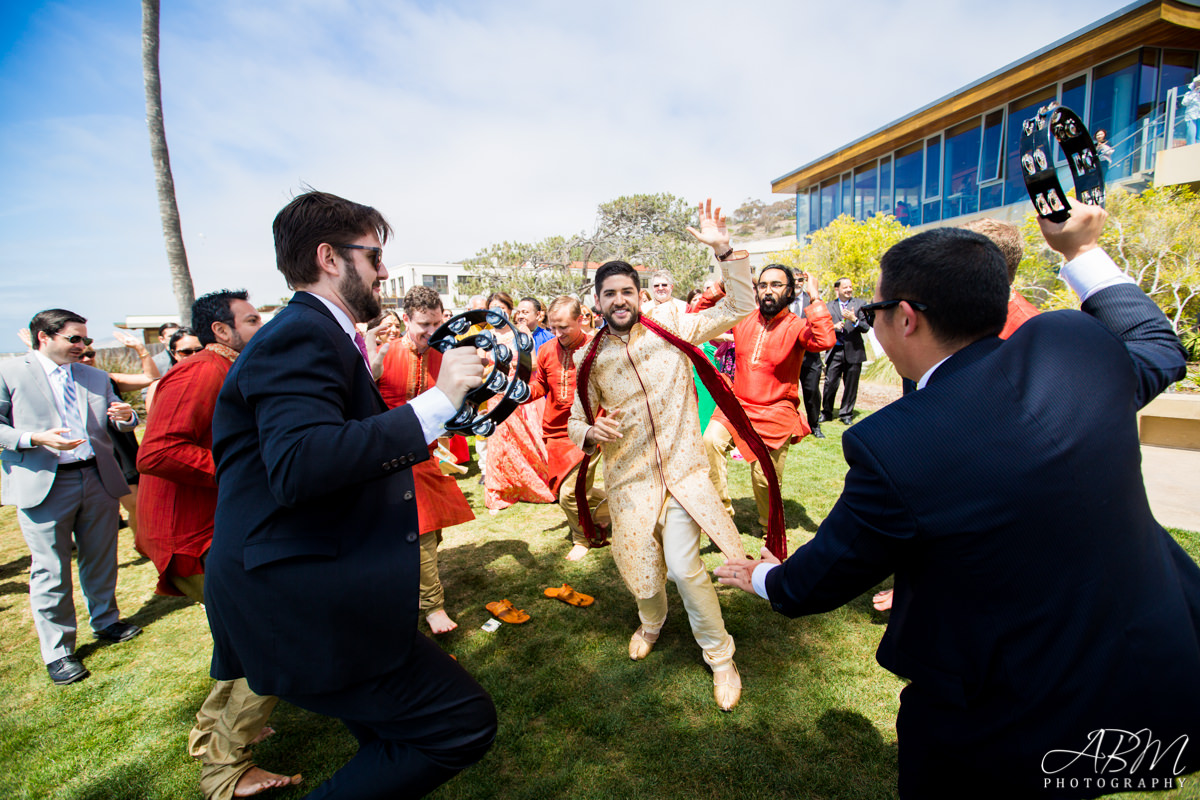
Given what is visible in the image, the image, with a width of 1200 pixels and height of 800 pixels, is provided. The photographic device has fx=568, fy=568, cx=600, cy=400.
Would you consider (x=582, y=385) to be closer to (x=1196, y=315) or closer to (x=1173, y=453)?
(x=1173, y=453)

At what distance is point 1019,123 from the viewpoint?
710 inches

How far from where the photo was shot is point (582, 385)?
3275mm

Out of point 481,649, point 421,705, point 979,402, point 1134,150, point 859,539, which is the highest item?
point 1134,150

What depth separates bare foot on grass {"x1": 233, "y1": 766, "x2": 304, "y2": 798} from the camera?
8.18 ft

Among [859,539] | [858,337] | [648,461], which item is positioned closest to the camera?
[859,539]

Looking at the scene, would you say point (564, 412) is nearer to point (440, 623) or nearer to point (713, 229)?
point (440, 623)

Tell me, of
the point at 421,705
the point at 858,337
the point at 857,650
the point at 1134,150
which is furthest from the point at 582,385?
the point at 1134,150

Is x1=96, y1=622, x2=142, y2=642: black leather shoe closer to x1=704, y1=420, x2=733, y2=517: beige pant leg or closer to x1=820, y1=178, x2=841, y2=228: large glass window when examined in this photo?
x1=704, y1=420, x2=733, y2=517: beige pant leg

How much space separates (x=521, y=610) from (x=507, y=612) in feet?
0.37

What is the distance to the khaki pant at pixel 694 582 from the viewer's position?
2949 millimetres

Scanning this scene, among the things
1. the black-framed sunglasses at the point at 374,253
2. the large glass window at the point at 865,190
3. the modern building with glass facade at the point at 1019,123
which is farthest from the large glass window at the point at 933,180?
the black-framed sunglasses at the point at 374,253

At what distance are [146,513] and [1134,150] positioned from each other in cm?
1853

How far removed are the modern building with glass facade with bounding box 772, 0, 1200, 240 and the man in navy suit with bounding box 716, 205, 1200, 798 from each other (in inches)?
584

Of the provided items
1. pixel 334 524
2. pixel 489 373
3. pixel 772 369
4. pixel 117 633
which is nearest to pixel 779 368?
pixel 772 369
